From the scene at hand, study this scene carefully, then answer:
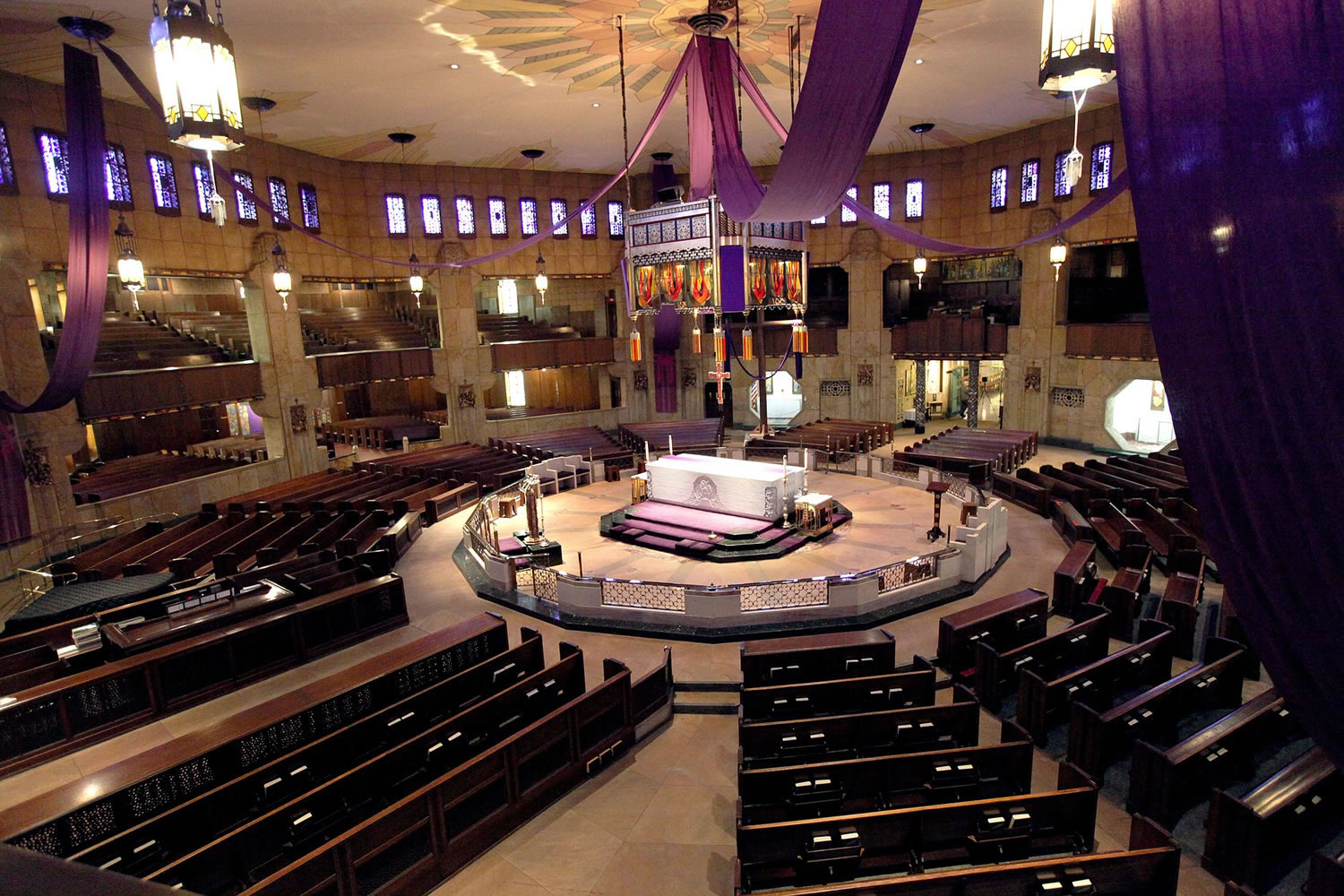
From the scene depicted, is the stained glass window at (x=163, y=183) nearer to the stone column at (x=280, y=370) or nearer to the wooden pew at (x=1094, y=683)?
the stone column at (x=280, y=370)

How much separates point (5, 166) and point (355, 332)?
38.1 feet

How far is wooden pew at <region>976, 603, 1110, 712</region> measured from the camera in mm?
7992

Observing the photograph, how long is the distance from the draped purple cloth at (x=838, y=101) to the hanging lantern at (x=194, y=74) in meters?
3.59

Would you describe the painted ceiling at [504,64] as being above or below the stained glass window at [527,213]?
above

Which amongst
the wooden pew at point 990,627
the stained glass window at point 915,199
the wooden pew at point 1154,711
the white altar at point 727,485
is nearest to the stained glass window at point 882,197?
the stained glass window at point 915,199

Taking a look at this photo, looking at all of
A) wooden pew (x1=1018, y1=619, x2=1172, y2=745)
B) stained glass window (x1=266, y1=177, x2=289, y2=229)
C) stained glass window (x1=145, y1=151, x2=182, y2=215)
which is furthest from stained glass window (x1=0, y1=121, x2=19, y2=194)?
wooden pew (x1=1018, y1=619, x2=1172, y2=745)

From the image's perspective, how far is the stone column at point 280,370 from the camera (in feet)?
66.2

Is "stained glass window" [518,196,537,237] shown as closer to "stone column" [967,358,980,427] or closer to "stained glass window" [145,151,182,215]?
"stained glass window" [145,151,182,215]

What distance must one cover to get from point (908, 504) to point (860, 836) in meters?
11.4

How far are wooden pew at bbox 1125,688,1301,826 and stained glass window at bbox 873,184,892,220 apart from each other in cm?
2220

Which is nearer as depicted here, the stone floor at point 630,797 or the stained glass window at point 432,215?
the stone floor at point 630,797

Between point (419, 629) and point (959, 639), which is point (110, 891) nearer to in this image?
point (959, 639)

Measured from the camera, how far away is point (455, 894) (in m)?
5.72

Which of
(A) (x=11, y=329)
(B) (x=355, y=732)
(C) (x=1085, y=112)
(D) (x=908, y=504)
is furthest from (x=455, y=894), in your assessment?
(C) (x=1085, y=112)
